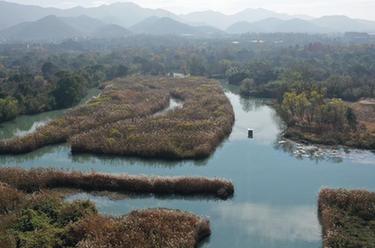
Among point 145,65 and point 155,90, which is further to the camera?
point 145,65

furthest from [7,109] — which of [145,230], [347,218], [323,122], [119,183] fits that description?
[347,218]

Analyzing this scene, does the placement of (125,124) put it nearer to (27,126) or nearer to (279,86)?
(27,126)

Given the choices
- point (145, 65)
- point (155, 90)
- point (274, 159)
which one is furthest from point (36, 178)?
point (145, 65)

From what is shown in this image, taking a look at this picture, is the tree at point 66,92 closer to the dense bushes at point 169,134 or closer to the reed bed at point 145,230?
the dense bushes at point 169,134

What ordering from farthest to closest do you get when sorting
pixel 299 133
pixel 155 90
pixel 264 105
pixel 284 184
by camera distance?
1. pixel 155 90
2. pixel 264 105
3. pixel 299 133
4. pixel 284 184

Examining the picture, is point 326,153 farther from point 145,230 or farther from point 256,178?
point 145,230

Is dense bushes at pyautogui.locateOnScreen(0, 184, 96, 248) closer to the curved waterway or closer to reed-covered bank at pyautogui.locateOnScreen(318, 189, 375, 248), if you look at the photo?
the curved waterway

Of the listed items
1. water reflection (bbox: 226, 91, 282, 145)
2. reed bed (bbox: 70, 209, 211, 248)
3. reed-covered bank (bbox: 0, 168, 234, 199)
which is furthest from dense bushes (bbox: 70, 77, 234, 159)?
reed bed (bbox: 70, 209, 211, 248)
